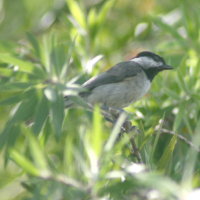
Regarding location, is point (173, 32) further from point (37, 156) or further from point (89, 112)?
point (37, 156)

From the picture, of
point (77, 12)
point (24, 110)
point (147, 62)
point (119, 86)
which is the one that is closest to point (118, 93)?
point (119, 86)

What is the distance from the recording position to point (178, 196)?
52.5 inches

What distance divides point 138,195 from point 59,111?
0.71 meters

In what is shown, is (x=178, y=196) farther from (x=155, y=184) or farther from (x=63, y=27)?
(x=63, y=27)

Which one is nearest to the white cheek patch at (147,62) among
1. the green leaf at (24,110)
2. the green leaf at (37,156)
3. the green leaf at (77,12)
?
the green leaf at (77,12)

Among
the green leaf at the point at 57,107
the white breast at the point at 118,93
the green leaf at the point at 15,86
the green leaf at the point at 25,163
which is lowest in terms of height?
the white breast at the point at 118,93

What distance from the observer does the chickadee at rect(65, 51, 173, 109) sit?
3088mm

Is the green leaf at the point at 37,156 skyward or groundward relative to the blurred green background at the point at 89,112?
skyward

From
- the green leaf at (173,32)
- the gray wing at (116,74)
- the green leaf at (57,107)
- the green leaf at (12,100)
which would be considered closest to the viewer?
the green leaf at (57,107)

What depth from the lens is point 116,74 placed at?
10.5 ft

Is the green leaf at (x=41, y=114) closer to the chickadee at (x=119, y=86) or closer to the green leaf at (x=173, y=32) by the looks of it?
the chickadee at (x=119, y=86)

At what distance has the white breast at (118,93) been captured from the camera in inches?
122

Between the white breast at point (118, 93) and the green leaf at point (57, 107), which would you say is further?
the white breast at point (118, 93)

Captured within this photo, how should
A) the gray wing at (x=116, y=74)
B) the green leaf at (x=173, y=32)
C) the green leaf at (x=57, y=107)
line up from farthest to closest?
the green leaf at (x=173, y=32), the gray wing at (x=116, y=74), the green leaf at (x=57, y=107)
